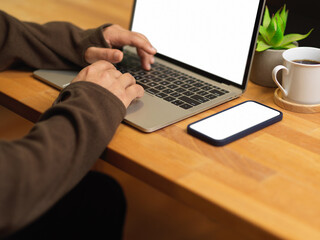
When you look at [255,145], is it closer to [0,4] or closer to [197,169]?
[197,169]

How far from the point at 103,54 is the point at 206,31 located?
0.23 metres

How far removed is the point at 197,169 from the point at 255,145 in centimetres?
13

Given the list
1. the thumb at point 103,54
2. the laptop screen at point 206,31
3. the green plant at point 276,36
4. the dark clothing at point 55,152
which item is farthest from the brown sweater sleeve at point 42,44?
the green plant at point 276,36

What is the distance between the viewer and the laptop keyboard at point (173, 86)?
2.94ft

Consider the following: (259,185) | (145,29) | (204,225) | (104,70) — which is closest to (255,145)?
(259,185)

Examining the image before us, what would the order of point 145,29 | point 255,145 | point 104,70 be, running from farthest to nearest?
point 145,29 < point 104,70 < point 255,145

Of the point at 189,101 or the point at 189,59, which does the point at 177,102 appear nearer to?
the point at 189,101

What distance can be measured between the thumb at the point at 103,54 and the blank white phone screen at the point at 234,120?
0.25 meters

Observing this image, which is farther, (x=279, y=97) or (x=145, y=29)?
(x=145, y=29)

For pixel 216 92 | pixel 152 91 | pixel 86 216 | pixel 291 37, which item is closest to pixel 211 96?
pixel 216 92

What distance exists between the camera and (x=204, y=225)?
1.53 m

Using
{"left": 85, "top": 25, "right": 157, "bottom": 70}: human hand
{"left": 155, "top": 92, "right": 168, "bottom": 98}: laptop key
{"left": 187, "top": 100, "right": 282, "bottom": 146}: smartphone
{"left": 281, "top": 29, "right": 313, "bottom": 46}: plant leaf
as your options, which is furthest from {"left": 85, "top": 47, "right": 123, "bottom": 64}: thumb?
{"left": 281, "top": 29, "right": 313, "bottom": 46}: plant leaf

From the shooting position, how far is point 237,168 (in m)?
0.70

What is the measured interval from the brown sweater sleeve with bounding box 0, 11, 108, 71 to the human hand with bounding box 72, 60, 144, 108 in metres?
0.16
